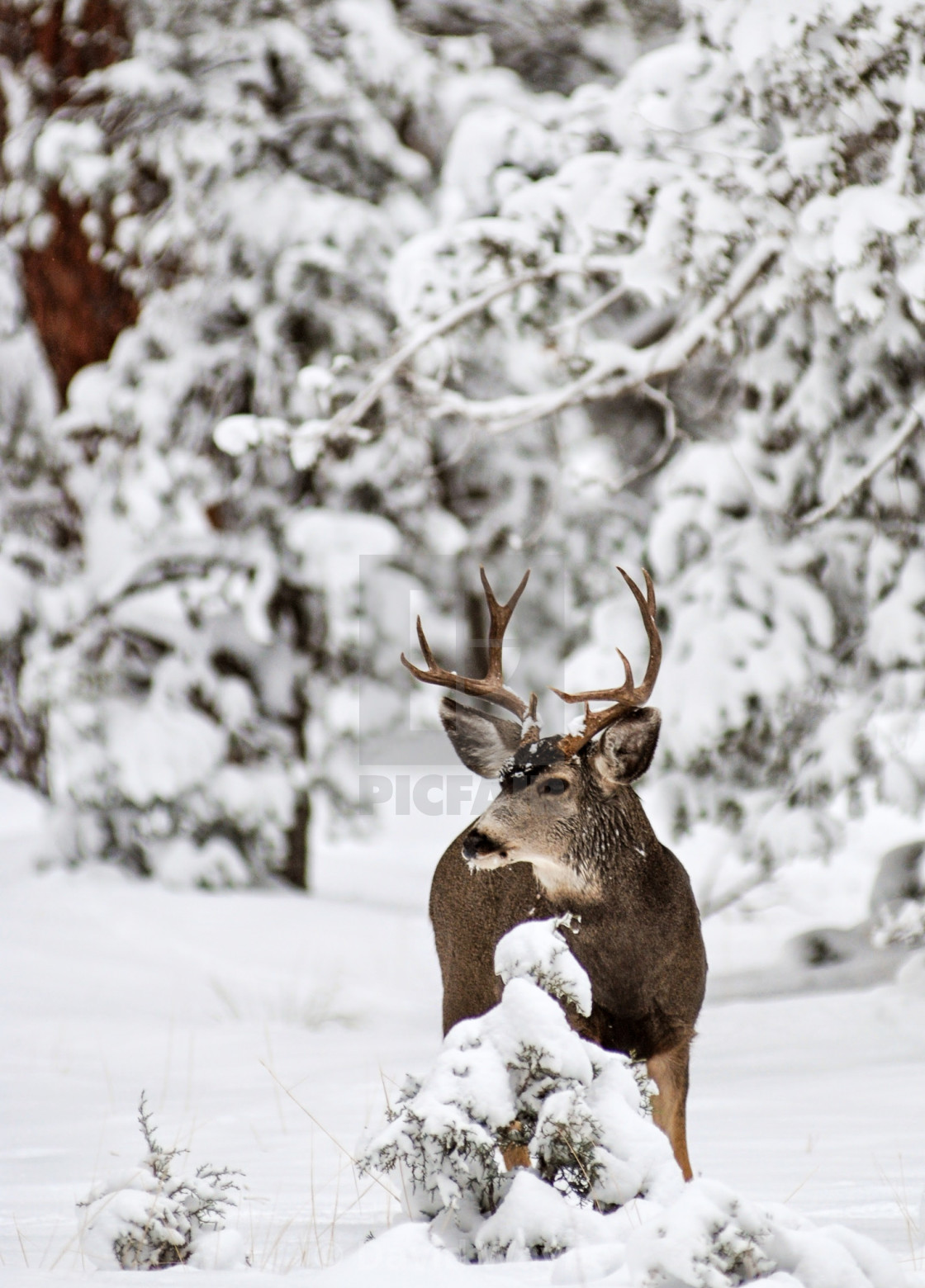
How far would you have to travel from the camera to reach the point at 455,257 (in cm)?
774

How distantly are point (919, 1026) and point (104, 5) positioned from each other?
397 inches

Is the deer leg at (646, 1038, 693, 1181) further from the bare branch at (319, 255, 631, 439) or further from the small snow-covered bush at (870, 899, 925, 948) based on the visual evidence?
the bare branch at (319, 255, 631, 439)

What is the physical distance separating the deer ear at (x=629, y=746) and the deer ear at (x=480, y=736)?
0.34 meters

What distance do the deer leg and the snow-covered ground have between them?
0.28 m

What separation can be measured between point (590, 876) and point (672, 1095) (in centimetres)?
62

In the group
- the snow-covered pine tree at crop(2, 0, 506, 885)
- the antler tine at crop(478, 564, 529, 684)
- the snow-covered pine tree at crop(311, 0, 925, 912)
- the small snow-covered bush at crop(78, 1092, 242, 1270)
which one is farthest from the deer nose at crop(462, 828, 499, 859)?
the snow-covered pine tree at crop(2, 0, 506, 885)

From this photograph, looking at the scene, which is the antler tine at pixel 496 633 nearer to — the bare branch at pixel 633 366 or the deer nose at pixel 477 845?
the deer nose at pixel 477 845

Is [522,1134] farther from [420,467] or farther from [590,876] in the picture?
[420,467]

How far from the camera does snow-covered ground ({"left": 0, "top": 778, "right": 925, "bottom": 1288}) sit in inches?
144

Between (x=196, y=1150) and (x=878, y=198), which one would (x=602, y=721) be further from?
(x=878, y=198)

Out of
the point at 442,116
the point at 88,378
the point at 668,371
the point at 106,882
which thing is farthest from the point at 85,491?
the point at 668,371

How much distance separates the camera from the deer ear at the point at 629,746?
3.93 meters

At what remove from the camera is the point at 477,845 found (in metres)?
3.85

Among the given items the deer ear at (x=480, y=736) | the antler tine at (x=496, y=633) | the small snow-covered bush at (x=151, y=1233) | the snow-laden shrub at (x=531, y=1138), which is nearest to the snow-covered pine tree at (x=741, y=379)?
the antler tine at (x=496, y=633)
